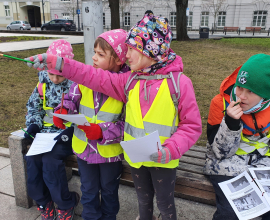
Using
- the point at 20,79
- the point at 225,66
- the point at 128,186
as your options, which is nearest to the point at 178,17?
the point at 225,66

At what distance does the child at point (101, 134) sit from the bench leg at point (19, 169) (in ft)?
2.07

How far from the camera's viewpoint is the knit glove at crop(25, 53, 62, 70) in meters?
1.61

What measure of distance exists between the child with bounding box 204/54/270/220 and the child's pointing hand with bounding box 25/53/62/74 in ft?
3.83

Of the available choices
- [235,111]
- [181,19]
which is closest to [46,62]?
[235,111]

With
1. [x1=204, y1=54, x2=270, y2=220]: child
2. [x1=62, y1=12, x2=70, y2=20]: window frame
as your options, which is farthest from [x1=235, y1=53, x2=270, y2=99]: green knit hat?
[x1=62, y1=12, x2=70, y2=20]: window frame

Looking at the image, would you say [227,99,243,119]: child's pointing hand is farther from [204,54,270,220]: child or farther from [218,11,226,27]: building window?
[218,11,226,27]: building window

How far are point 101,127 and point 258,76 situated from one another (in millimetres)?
1151

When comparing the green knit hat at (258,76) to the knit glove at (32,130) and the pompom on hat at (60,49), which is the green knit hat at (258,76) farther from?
the knit glove at (32,130)

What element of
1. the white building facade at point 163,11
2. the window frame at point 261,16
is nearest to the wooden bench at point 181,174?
the white building facade at point 163,11

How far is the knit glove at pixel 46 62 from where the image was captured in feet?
5.28

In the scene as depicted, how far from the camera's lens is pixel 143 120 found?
1809mm

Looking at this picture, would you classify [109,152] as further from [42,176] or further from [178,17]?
[178,17]

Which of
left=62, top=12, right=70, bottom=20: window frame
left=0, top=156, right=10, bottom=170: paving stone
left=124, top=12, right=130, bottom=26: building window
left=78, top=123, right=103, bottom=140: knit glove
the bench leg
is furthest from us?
left=62, top=12, right=70, bottom=20: window frame

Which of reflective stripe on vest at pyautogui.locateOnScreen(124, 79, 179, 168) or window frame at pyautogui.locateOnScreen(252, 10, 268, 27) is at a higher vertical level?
window frame at pyautogui.locateOnScreen(252, 10, 268, 27)
